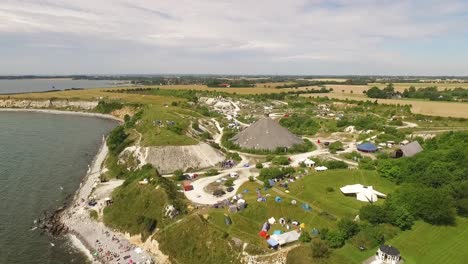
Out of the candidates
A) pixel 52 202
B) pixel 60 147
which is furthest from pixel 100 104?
→ pixel 52 202

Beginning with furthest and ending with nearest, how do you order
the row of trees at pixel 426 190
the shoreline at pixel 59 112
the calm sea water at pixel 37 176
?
the shoreline at pixel 59 112, the calm sea water at pixel 37 176, the row of trees at pixel 426 190

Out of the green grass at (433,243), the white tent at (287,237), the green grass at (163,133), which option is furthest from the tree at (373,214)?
the green grass at (163,133)

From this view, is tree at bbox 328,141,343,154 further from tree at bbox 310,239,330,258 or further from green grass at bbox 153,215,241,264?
tree at bbox 310,239,330,258

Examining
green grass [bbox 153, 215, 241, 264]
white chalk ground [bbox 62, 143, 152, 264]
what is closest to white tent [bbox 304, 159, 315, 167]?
green grass [bbox 153, 215, 241, 264]

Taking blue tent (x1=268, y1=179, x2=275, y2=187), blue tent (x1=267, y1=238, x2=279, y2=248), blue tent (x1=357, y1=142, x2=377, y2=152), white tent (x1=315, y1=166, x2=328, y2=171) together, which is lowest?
blue tent (x1=267, y1=238, x2=279, y2=248)

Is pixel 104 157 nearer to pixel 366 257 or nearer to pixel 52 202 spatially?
pixel 52 202

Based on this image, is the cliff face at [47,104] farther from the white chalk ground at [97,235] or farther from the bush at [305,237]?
the bush at [305,237]
